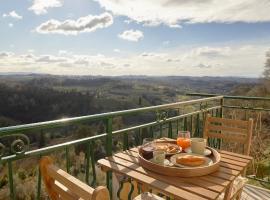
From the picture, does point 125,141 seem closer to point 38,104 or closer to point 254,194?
point 254,194

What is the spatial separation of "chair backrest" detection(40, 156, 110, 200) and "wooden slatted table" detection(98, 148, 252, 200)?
2.01ft

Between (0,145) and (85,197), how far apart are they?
840 mm

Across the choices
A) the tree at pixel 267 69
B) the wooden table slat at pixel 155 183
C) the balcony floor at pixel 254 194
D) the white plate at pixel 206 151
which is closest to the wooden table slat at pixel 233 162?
the white plate at pixel 206 151

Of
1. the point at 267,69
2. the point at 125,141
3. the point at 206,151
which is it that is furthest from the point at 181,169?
the point at 267,69

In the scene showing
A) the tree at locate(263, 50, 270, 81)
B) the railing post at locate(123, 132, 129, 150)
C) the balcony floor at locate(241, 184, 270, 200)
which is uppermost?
the tree at locate(263, 50, 270, 81)

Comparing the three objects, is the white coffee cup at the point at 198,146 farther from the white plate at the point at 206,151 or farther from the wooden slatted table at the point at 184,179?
the wooden slatted table at the point at 184,179

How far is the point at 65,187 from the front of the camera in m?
1.16

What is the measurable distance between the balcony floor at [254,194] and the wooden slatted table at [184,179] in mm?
1829

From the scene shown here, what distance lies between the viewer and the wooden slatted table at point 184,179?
5.04 feet

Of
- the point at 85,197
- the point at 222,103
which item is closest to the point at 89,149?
the point at 85,197

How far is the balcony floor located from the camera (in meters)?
3.66

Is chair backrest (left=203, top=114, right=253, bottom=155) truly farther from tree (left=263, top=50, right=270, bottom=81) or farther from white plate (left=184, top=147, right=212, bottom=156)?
tree (left=263, top=50, right=270, bottom=81)

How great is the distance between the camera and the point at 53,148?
1943mm

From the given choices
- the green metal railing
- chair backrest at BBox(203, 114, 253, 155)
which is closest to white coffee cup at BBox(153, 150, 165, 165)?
the green metal railing
